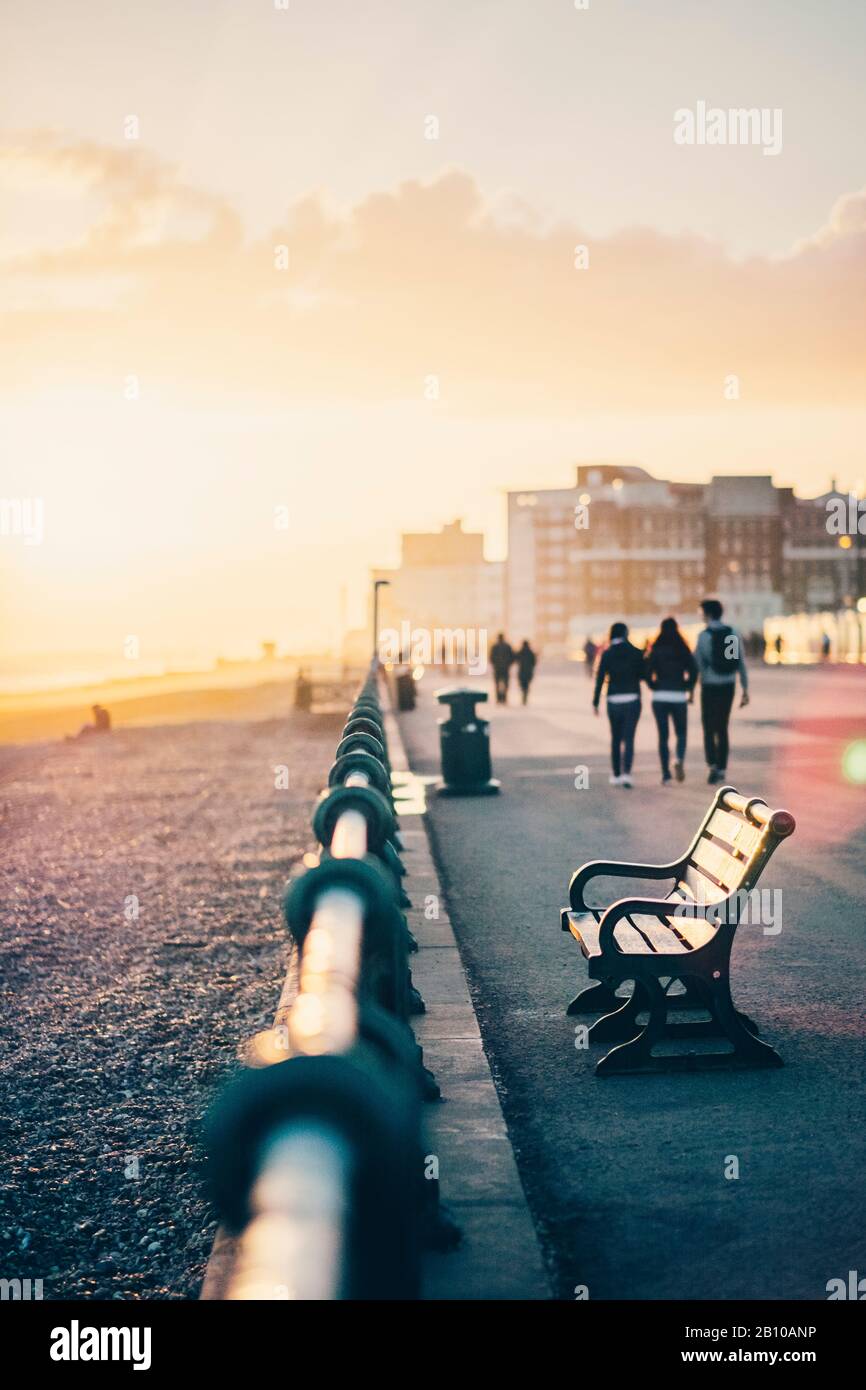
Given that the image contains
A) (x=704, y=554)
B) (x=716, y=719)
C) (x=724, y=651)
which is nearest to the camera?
(x=724, y=651)

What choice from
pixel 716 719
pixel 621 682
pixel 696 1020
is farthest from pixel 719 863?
pixel 621 682

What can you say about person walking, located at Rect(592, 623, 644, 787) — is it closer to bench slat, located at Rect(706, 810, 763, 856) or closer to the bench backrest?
the bench backrest

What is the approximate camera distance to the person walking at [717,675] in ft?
51.3

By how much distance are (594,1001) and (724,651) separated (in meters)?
9.59

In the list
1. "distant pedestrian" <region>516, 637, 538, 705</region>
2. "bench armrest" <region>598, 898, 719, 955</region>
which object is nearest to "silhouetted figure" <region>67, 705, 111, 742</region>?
"distant pedestrian" <region>516, 637, 538, 705</region>

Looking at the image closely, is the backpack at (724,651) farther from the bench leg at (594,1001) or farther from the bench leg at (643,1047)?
the bench leg at (643,1047)

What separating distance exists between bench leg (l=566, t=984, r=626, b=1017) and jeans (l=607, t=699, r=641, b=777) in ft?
32.6

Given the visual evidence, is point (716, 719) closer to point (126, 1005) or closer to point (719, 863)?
point (126, 1005)

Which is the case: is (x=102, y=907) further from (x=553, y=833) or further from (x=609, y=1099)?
(x=609, y=1099)

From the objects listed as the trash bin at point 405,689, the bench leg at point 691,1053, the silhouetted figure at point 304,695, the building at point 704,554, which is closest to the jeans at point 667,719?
the bench leg at point 691,1053

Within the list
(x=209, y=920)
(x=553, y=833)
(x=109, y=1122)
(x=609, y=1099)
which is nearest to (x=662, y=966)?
(x=609, y=1099)

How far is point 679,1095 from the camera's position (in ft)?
17.6

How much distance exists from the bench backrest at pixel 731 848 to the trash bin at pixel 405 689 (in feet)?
101
